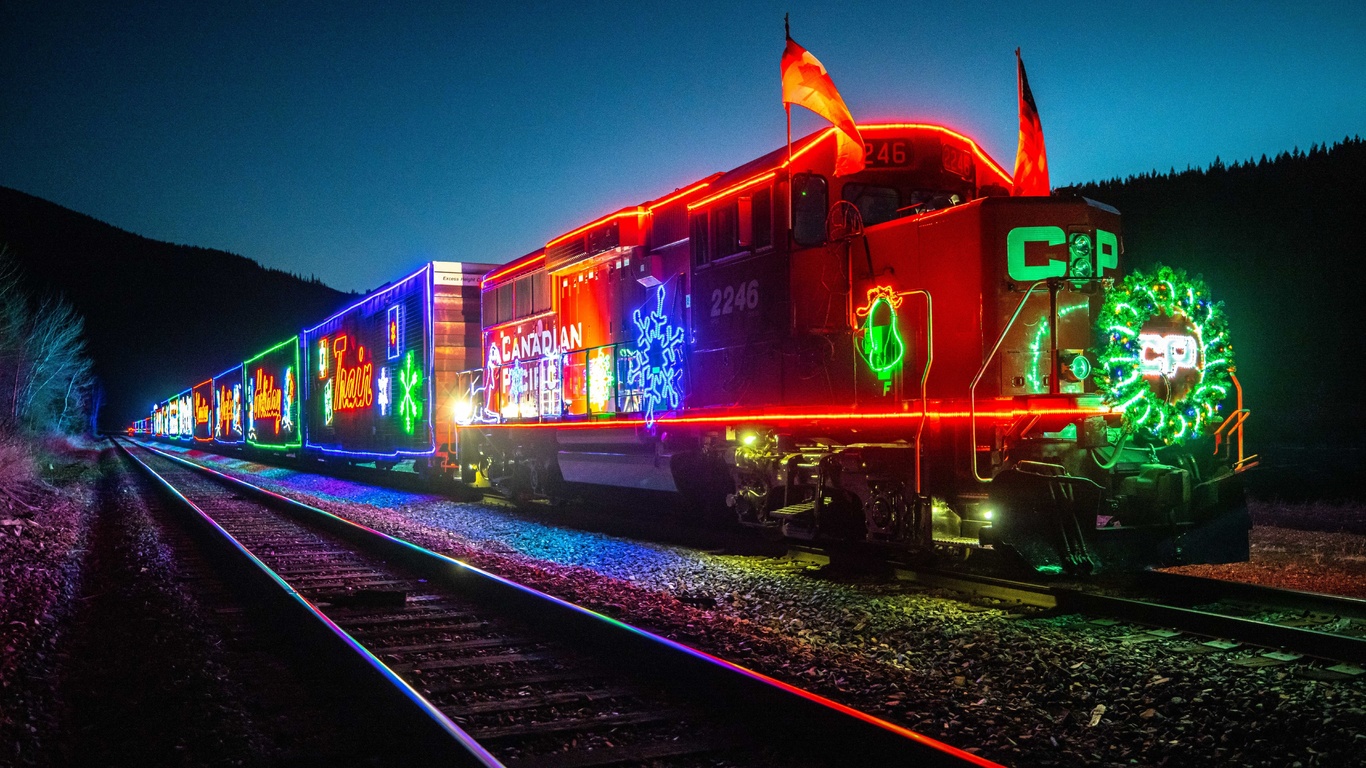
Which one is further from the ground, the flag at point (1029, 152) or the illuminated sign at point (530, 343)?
the flag at point (1029, 152)

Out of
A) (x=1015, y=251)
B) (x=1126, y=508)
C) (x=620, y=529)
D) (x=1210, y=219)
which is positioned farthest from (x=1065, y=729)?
(x=1210, y=219)

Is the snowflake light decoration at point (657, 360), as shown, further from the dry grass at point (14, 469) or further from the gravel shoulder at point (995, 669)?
the dry grass at point (14, 469)

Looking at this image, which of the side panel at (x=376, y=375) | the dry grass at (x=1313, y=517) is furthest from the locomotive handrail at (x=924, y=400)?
the side panel at (x=376, y=375)

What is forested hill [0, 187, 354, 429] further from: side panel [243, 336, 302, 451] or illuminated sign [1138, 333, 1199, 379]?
illuminated sign [1138, 333, 1199, 379]

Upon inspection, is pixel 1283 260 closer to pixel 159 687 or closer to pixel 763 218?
pixel 763 218

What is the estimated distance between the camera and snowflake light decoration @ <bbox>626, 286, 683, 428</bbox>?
32.7ft

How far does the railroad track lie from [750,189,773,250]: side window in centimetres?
369

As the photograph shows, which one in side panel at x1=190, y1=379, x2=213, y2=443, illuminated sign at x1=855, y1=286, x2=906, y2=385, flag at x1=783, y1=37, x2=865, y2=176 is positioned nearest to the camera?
illuminated sign at x1=855, y1=286, x2=906, y2=385

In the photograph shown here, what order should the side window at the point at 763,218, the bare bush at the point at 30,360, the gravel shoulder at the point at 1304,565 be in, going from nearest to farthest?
the gravel shoulder at the point at 1304,565 → the side window at the point at 763,218 → the bare bush at the point at 30,360

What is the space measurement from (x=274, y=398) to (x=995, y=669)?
2836 cm

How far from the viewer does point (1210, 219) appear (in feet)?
246

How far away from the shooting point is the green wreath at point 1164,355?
6.29 metres

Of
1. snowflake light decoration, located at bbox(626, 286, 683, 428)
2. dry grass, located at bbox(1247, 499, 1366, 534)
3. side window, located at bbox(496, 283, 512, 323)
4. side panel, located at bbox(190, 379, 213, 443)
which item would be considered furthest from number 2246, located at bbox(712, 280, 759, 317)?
side panel, located at bbox(190, 379, 213, 443)

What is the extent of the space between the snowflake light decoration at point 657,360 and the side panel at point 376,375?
602 centimetres
